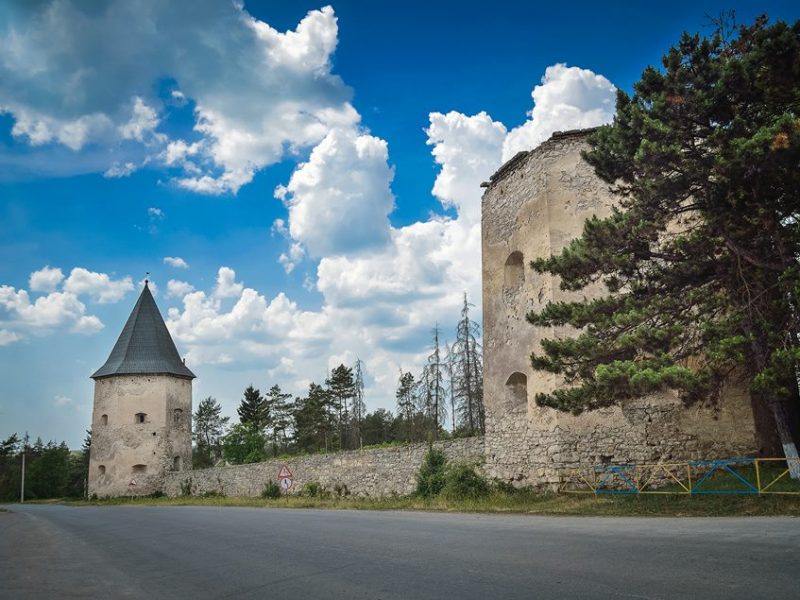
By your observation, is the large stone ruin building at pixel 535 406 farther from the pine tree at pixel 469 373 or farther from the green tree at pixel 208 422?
the green tree at pixel 208 422

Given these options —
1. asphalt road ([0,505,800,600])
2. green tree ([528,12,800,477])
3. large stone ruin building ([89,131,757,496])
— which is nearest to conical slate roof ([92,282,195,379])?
large stone ruin building ([89,131,757,496])

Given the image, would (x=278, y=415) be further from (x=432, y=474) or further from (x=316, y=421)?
(x=432, y=474)

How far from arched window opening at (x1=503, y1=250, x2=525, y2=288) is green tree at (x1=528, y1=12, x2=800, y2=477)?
5368 millimetres

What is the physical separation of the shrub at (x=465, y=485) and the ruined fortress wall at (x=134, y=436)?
28.9 metres

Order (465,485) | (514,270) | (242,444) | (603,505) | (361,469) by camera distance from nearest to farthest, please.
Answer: (603,505) → (465,485) → (514,270) → (361,469) → (242,444)

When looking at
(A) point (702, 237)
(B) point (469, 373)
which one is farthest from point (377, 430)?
(A) point (702, 237)

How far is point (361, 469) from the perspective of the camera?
2278cm

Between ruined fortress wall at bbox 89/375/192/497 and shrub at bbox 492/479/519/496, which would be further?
ruined fortress wall at bbox 89/375/192/497

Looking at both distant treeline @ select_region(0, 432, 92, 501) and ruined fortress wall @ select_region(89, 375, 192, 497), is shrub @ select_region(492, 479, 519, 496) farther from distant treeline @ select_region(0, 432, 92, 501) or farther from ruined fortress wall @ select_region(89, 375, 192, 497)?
distant treeline @ select_region(0, 432, 92, 501)

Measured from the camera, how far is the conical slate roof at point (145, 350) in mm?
42656

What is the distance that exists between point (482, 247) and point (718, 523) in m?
11.9

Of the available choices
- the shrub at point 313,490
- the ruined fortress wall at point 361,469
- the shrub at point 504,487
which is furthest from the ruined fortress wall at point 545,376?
the shrub at point 313,490

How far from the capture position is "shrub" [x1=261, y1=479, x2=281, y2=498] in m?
27.6

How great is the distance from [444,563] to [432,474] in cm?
1300
